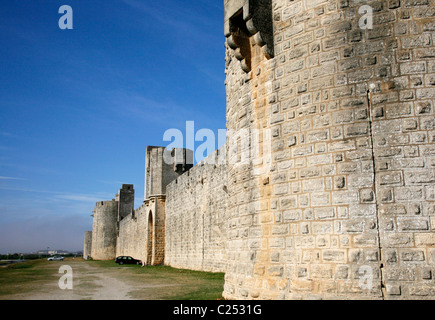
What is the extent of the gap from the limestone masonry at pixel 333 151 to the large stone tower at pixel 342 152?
0.01 m

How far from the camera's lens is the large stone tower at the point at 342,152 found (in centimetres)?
486

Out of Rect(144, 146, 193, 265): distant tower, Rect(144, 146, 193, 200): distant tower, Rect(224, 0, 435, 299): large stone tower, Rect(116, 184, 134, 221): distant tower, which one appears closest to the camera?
Rect(224, 0, 435, 299): large stone tower

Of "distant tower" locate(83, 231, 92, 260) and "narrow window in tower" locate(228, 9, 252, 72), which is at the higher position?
"narrow window in tower" locate(228, 9, 252, 72)

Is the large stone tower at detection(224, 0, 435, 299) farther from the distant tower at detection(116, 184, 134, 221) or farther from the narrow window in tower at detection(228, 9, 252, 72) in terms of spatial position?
the distant tower at detection(116, 184, 134, 221)

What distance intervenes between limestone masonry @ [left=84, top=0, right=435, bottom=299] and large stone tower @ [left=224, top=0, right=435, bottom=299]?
0.5 inches

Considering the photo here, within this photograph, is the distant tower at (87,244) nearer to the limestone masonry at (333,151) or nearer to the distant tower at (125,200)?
the distant tower at (125,200)

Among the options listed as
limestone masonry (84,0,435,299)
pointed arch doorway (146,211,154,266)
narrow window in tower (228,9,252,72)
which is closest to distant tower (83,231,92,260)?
pointed arch doorway (146,211,154,266)

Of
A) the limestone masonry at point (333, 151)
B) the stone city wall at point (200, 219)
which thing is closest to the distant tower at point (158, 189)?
the stone city wall at point (200, 219)

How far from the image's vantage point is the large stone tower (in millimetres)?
4859

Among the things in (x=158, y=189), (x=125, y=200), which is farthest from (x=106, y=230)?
(x=158, y=189)

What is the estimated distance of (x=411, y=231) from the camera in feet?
15.7

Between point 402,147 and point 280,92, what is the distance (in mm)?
1962

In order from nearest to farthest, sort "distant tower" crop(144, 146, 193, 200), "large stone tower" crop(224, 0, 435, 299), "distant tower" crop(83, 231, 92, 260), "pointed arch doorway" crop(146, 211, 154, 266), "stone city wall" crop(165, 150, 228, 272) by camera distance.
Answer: "large stone tower" crop(224, 0, 435, 299) → "stone city wall" crop(165, 150, 228, 272) → "pointed arch doorway" crop(146, 211, 154, 266) → "distant tower" crop(144, 146, 193, 200) → "distant tower" crop(83, 231, 92, 260)

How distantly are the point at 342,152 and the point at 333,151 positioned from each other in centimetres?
12
